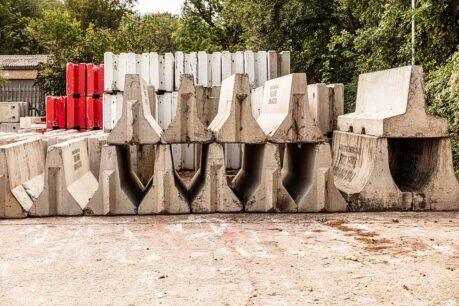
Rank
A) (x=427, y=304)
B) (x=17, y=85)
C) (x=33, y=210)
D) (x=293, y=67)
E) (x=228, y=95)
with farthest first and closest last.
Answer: (x=17, y=85) → (x=293, y=67) → (x=228, y=95) → (x=33, y=210) → (x=427, y=304)

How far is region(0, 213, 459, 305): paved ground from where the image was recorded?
400 cm

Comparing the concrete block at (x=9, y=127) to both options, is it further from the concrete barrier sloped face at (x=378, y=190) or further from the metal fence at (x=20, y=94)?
the metal fence at (x=20, y=94)

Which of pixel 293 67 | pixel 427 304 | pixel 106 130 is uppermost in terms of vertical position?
pixel 293 67

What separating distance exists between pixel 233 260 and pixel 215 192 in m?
2.35

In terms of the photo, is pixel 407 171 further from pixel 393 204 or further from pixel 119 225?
pixel 119 225

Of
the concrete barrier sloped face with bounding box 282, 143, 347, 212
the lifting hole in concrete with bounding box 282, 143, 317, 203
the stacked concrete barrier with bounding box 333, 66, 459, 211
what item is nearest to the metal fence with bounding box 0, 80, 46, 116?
the lifting hole in concrete with bounding box 282, 143, 317, 203

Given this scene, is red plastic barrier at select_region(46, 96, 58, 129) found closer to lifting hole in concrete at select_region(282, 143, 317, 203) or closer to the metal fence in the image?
lifting hole in concrete at select_region(282, 143, 317, 203)

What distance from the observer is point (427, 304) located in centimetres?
379

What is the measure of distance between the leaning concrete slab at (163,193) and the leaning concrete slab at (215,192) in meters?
0.17

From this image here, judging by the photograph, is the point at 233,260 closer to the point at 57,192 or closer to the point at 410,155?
the point at 57,192

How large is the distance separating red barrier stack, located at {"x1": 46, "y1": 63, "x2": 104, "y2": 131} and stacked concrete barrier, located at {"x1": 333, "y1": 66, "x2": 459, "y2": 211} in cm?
866

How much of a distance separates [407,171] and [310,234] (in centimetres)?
267

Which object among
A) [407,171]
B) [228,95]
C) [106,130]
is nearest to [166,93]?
[106,130]

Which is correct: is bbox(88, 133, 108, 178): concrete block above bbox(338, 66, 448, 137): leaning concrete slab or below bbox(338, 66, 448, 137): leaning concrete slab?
below
